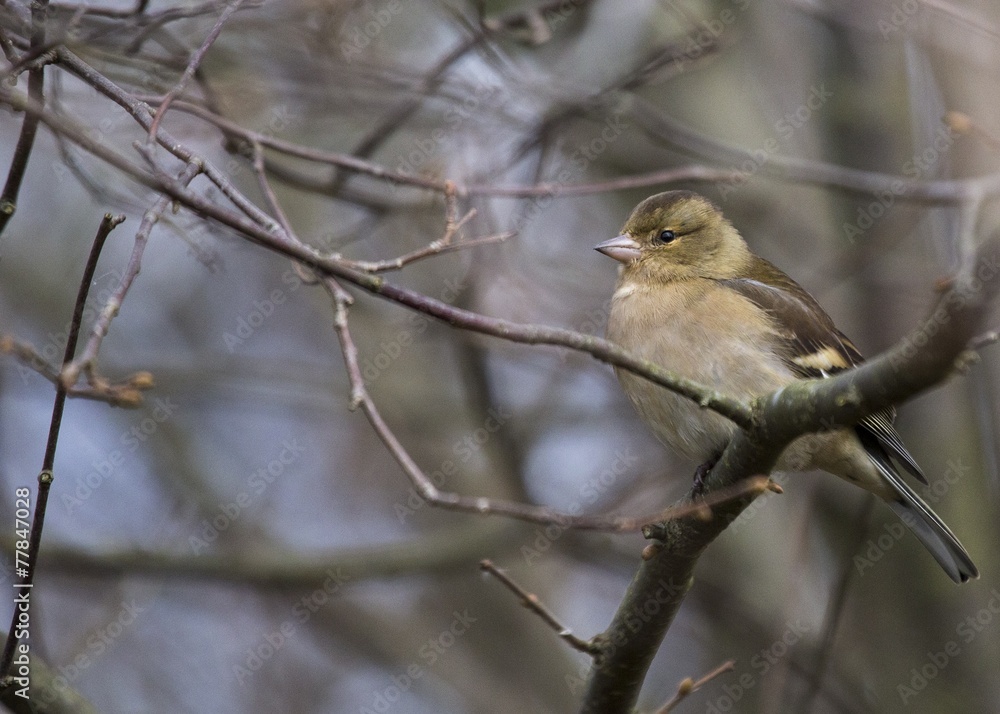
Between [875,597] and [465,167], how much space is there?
12.6ft

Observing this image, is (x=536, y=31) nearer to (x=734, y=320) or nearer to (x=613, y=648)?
(x=734, y=320)

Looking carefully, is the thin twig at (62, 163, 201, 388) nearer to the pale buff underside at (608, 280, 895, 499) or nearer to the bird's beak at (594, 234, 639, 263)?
the pale buff underside at (608, 280, 895, 499)

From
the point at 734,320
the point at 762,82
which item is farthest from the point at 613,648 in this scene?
the point at 762,82

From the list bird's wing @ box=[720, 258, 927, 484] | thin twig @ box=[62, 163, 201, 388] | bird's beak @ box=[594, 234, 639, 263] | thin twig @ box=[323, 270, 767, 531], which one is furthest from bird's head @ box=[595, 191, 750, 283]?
thin twig @ box=[62, 163, 201, 388]

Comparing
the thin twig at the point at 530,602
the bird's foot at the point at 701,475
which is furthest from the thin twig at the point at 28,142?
the bird's foot at the point at 701,475

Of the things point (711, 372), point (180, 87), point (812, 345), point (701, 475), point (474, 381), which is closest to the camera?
point (180, 87)

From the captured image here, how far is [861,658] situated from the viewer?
7.15m

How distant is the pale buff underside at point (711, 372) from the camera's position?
175 inches

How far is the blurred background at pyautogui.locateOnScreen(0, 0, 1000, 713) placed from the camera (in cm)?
612

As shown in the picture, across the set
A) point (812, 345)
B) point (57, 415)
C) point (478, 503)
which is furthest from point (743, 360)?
point (57, 415)

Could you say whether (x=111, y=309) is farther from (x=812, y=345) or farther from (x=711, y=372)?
(x=812, y=345)

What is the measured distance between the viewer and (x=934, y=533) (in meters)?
4.63

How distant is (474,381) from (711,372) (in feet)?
8.71

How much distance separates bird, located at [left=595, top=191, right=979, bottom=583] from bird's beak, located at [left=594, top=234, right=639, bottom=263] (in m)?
0.14
